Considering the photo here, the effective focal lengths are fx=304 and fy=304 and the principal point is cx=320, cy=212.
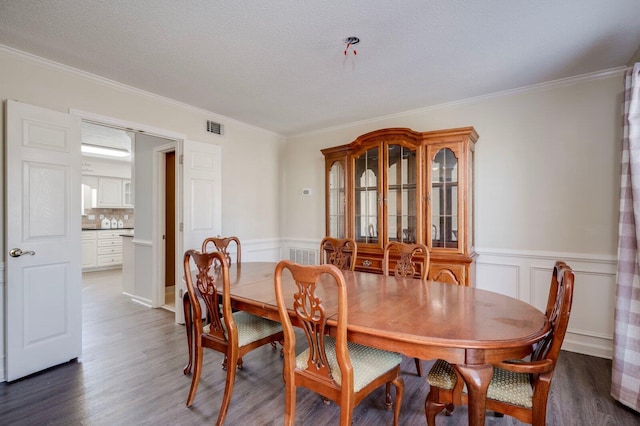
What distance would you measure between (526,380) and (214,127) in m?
3.83

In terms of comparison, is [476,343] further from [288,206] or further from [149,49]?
[288,206]

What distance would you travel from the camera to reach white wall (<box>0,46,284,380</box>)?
2408mm

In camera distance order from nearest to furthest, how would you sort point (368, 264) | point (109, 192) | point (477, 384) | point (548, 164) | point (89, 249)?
point (477, 384) → point (548, 164) → point (368, 264) → point (89, 249) → point (109, 192)

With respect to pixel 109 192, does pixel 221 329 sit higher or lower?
lower

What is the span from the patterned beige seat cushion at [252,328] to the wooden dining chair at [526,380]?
41.8 inches

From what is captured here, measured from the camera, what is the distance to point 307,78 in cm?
279

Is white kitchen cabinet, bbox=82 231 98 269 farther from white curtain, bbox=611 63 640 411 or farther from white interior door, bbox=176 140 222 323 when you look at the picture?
white curtain, bbox=611 63 640 411

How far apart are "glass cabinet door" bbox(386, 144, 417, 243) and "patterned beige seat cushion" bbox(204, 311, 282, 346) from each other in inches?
70.2

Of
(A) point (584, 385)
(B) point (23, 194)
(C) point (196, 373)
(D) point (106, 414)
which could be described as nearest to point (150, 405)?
(D) point (106, 414)

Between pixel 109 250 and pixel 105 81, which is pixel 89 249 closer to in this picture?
pixel 109 250

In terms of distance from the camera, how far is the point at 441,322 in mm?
1442

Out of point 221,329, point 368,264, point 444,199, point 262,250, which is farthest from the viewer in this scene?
point 262,250

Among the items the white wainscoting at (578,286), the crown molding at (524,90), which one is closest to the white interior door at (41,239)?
the crown molding at (524,90)

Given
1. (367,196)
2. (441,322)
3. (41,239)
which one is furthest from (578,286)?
(41,239)
